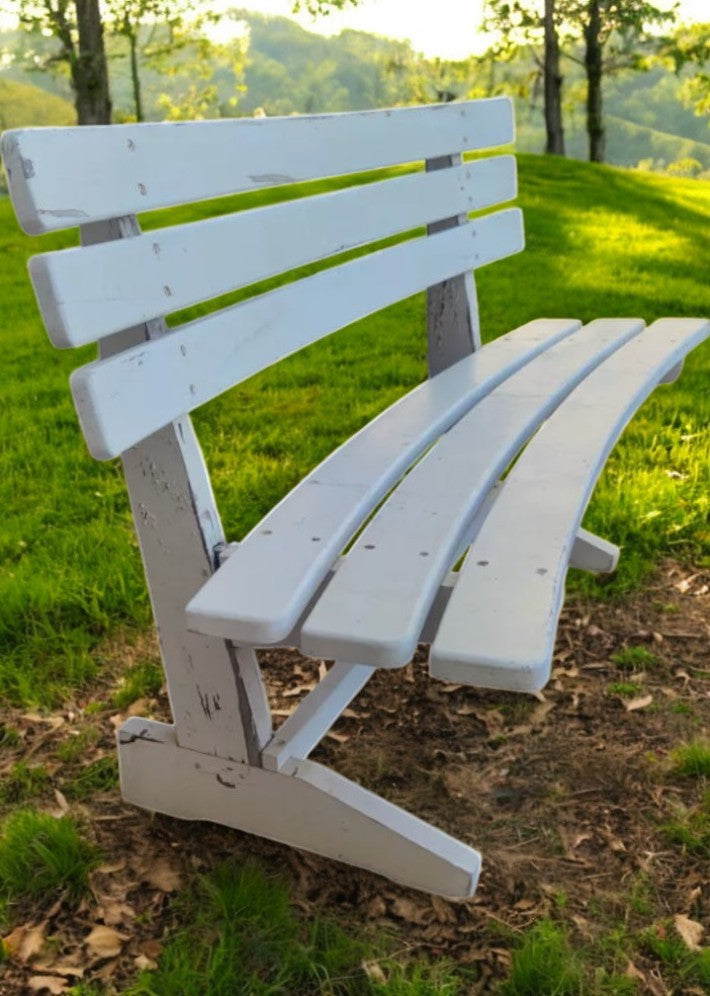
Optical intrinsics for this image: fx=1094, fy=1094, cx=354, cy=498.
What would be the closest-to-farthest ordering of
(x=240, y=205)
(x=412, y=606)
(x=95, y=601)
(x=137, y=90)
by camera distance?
(x=412, y=606)
(x=95, y=601)
(x=240, y=205)
(x=137, y=90)

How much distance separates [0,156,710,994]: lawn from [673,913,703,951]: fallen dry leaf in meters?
0.03

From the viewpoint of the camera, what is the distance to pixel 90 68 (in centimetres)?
1784

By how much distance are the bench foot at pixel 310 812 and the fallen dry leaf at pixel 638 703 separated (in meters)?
0.86

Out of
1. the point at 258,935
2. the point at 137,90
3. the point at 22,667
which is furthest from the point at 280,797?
the point at 137,90

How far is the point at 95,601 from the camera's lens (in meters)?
3.22

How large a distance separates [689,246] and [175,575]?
852 cm

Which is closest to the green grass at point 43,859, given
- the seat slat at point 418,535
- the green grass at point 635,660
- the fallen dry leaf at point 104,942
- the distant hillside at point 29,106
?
the fallen dry leaf at point 104,942

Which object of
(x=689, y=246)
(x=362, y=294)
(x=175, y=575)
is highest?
(x=362, y=294)

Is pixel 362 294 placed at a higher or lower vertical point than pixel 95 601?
higher

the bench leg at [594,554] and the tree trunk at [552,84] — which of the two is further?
the tree trunk at [552,84]

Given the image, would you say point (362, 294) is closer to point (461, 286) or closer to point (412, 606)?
point (461, 286)

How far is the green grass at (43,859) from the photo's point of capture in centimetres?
216

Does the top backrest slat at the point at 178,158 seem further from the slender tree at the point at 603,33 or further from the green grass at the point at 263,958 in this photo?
the slender tree at the point at 603,33

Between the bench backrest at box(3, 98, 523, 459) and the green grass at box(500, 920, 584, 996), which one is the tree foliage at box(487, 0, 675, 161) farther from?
the green grass at box(500, 920, 584, 996)
